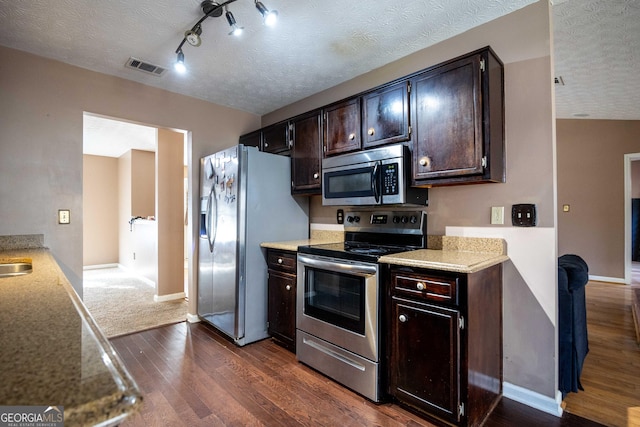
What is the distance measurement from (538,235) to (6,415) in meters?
2.40

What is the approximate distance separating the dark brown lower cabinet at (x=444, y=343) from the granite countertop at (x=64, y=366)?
1.57 m

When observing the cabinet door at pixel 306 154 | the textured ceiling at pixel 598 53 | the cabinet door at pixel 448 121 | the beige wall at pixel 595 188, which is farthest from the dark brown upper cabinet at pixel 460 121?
the beige wall at pixel 595 188

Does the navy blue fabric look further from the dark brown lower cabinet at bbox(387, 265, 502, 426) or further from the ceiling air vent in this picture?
the ceiling air vent

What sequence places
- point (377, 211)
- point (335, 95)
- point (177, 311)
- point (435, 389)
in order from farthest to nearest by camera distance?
1. point (177, 311)
2. point (335, 95)
3. point (377, 211)
4. point (435, 389)

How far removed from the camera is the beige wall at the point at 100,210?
6574 millimetres

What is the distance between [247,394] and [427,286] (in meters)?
1.40

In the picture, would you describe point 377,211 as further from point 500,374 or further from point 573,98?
point 573,98

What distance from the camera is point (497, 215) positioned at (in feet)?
7.06

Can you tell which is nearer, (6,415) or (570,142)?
(6,415)

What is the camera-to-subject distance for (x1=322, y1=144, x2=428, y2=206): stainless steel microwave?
2.26 meters

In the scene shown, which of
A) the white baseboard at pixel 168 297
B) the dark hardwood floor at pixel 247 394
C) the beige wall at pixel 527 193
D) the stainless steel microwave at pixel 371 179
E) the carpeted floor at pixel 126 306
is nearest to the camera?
the dark hardwood floor at pixel 247 394

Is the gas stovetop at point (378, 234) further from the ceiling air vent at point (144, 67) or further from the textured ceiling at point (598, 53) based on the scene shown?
the ceiling air vent at point (144, 67)

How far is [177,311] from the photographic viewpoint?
12.9ft

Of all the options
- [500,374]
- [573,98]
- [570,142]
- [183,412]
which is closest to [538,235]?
[500,374]
